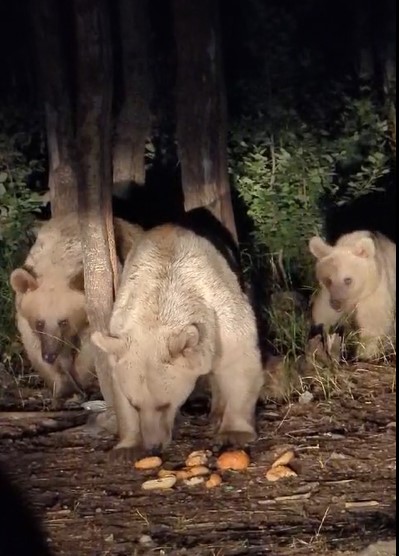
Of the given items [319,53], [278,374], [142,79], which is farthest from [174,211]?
[319,53]

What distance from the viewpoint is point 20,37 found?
14492mm

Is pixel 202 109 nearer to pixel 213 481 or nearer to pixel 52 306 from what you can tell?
pixel 52 306

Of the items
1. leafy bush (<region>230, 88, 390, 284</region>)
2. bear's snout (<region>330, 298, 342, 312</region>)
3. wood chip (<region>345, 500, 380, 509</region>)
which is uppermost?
leafy bush (<region>230, 88, 390, 284</region>)

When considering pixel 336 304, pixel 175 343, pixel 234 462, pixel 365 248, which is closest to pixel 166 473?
pixel 234 462

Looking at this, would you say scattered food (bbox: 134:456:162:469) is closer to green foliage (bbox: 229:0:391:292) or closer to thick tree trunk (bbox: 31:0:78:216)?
thick tree trunk (bbox: 31:0:78:216)

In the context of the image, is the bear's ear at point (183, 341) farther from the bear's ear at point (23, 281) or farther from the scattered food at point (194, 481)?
the bear's ear at point (23, 281)

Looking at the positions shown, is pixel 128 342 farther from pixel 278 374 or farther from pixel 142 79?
pixel 142 79

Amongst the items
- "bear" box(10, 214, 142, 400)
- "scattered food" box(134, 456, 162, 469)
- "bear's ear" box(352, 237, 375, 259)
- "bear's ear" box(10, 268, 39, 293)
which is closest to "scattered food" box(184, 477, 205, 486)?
"scattered food" box(134, 456, 162, 469)

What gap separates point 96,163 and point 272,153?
152 inches

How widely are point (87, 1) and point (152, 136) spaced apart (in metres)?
4.90

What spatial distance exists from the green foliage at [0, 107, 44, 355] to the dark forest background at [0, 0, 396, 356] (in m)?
0.01

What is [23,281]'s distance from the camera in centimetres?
791

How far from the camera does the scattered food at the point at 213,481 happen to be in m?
5.93

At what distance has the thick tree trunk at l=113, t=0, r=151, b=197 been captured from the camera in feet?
30.9
